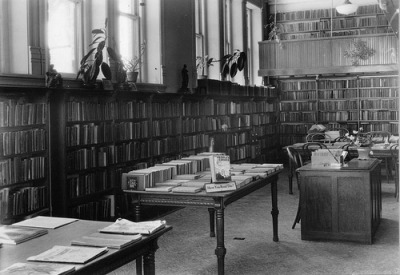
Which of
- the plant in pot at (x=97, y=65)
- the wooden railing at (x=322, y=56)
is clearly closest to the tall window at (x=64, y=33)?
the plant in pot at (x=97, y=65)

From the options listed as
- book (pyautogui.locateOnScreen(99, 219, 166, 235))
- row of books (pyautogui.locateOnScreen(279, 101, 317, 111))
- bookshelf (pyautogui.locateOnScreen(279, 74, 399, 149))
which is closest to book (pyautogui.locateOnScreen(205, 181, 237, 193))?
book (pyautogui.locateOnScreen(99, 219, 166, 235))

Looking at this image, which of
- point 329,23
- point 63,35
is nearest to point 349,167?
→ point 63,35

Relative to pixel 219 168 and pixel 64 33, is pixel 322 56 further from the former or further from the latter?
pixel 219 168

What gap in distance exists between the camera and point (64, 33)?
6617mm

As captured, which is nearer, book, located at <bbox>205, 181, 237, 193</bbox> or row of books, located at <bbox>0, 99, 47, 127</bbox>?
book, located at <bbox>205, 181, 237, 193</bbox>

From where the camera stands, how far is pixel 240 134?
11.0 metres

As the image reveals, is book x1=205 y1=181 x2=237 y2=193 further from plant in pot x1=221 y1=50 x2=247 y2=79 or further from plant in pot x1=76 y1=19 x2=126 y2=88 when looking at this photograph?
plant in pot x1=221 y1=50 x2=247 y2=79

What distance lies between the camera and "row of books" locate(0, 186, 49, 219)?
4836 millimetres

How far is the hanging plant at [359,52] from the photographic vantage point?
39.6 feet

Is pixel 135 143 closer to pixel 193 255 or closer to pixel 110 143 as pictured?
pixel 110 143

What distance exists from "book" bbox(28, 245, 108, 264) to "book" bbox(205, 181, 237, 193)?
5.64 ft

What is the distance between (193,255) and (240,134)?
609 centimetres

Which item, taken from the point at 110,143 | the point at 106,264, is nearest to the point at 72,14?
the point at 110,143

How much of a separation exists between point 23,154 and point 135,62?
2966mm
